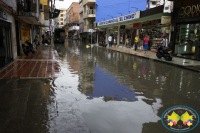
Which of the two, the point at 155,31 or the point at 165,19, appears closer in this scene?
the point at 165,19

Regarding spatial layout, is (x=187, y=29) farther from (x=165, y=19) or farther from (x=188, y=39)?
(x=165, y=19)

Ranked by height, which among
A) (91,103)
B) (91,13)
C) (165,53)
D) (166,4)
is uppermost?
(91,13)

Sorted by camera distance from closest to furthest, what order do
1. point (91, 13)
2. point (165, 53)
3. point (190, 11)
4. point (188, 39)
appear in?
point (165, 53)
point (190, 11)
point (188, 39)
point (91, 13)

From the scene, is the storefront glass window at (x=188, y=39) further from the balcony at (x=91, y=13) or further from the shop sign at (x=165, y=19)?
the balcony at (x=91, y=13)

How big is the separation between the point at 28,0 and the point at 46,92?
13.5 m

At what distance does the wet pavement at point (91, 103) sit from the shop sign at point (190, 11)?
7.70 meters

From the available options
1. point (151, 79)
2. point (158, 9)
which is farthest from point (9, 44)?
point (158, 9)

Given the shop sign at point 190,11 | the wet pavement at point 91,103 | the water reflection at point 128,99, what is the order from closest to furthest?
A: the wet pavement at point 91,103 < the water reflection at point 128,99 < the shop sign at point 190,11

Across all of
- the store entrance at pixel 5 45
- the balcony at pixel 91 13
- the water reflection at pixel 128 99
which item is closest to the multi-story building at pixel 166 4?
the water reflection at pixel 128 99

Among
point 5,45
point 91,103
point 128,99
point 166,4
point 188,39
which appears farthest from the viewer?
point 166,4

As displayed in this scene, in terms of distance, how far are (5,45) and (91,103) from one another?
8025 millimetres

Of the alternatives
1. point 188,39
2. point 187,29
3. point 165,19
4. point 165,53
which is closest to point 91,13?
point 165,19

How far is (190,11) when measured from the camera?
14.1 m

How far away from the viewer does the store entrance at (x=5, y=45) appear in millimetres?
9841
